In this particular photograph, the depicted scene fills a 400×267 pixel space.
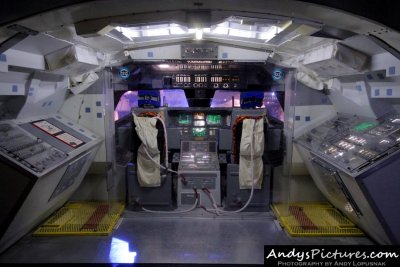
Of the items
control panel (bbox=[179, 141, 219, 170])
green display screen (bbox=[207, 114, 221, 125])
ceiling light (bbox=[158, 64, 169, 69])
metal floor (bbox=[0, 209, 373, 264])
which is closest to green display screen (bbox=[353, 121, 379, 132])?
metal floor (bbox=[0, 209, 373, 264])

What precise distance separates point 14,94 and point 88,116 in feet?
5.93

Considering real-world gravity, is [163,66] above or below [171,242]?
above

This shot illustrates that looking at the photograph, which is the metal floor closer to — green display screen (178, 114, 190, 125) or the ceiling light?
green display screen (178, 114, 190, 125)

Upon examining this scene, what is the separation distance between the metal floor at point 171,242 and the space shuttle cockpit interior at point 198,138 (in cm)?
3

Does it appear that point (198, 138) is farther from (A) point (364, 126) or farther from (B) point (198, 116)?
(A) point (364, 126)

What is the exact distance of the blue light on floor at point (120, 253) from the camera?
11.6 feet

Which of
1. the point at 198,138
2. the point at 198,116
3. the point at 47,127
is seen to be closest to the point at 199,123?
the point at 198,116

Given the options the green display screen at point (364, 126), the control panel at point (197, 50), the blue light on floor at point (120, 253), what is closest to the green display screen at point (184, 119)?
the control panel at point (197, 50)

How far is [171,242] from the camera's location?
3973 millimetres

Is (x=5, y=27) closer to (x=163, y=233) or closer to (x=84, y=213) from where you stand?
(x=163, y=233)

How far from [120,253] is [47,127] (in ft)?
6.88

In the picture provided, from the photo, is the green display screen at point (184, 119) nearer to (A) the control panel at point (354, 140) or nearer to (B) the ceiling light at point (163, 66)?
(B) the ceiling light at point (163, 66)

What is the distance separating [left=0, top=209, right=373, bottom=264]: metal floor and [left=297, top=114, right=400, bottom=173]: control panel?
1224 millimetres

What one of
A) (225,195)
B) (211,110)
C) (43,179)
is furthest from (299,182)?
(43,179)
